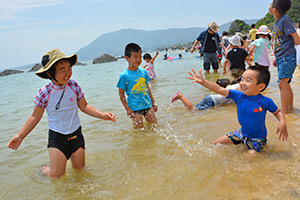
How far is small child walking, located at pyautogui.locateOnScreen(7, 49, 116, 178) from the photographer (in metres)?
2.71

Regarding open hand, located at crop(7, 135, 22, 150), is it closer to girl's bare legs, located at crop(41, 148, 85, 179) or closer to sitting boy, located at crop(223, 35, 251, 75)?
girl's bare legs, located at crop(41, 148, 85, 179)

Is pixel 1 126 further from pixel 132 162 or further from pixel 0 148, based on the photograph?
pixel 132 162

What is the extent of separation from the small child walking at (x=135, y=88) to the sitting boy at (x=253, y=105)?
1.67m

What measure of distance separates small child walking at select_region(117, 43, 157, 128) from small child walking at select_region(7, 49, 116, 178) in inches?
50.9

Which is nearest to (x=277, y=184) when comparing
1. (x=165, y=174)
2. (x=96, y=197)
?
(x=165, y=174)

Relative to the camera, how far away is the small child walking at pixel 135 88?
430cm

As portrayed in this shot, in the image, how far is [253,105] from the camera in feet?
9.54

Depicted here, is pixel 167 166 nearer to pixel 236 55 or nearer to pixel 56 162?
pixel 56 162

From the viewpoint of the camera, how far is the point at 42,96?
280cm

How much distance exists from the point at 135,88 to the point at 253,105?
2196 mm

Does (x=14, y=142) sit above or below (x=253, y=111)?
below

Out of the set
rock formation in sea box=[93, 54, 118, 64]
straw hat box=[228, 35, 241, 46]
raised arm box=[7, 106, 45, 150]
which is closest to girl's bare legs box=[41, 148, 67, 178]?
raised arm box=[7, 106, 45, 150]

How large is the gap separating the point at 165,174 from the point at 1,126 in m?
5.44

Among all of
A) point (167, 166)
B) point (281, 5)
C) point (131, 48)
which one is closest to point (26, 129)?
point (167, 166)
